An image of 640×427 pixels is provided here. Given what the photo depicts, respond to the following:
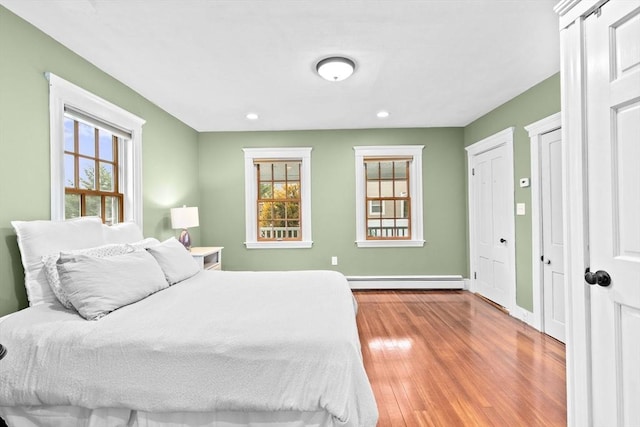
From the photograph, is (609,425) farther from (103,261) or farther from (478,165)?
(478,165)

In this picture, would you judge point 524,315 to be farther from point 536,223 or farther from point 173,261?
point 173,261

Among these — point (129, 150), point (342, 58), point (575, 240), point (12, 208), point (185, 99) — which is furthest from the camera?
point (185, 99)

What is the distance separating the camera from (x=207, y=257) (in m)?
4.28

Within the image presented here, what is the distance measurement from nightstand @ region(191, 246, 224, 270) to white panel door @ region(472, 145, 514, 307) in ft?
12.4

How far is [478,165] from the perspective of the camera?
4500mm

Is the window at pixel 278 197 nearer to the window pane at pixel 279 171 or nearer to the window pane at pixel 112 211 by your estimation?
the window pane at pixel 279 171

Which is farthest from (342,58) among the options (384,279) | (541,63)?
(384,279)

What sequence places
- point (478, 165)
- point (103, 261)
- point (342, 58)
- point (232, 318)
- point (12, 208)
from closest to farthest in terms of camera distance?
1. point (232, 318)
2. point (103, 261)
3. point (12, 208)
4. point (342, 58)
5. point (478, 165)

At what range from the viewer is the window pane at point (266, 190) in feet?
16.6

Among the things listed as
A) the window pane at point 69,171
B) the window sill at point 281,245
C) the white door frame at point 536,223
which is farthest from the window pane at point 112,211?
the white door frame at point 536,223

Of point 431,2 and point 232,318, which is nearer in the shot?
point 232,318

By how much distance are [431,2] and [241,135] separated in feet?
11.8

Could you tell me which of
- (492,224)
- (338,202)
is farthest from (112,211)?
(492,224)

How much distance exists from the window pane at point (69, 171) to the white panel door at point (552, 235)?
4.49 m
